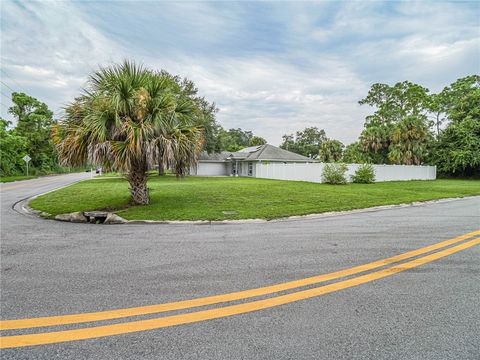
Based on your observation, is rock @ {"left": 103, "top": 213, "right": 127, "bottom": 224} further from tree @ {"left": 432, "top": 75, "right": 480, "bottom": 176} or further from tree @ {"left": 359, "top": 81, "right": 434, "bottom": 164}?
tree @ {"left": 432, "top": 75, "right": 480, "bottom": 176}

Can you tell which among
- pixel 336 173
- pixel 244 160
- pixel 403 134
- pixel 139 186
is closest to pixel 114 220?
pixel 139 186

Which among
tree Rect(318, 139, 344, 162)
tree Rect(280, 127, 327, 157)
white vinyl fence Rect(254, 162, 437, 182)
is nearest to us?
white vinyl fence Rect(254, 162, 437, 182)

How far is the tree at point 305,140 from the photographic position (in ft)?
204

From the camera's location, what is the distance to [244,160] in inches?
1414

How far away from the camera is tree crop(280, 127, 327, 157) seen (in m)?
62.2

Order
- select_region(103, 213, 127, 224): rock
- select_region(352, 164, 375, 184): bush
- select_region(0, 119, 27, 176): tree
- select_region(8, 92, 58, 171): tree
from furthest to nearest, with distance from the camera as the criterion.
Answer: select_region(8, 92, 58, 171): tree
select_region(0, 119, 27, 176): tree
select_region(352, 164, 375, 184): bush
select_region(103, 213, 127, 224): rock

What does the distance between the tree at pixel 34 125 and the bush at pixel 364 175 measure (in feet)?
134

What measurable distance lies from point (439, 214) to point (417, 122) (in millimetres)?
25164

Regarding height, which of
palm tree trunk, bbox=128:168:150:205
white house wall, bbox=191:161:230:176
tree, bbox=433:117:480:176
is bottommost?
palm tree trunk, bbox=128:168:150:205

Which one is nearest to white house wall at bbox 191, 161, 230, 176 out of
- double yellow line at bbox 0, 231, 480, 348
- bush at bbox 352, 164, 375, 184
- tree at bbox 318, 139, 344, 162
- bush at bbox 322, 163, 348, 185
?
tree at bbox 318, 139, 344, 162

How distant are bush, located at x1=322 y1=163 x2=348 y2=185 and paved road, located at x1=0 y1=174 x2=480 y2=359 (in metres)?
14.5

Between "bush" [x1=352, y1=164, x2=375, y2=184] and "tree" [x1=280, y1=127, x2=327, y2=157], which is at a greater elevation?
"tree" [x1=280, y1=127, x2=327, y2=157]

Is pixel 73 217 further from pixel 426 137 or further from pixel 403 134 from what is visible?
pixel 426 137

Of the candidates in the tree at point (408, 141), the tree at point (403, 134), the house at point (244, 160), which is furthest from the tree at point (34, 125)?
the tree at point (408, 141)
